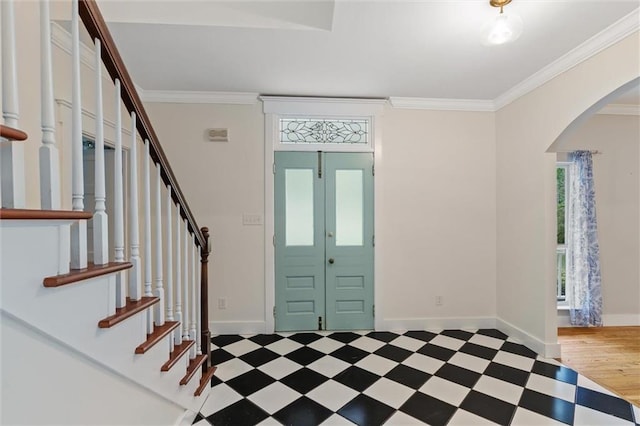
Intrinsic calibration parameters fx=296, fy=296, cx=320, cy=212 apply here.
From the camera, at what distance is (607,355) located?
268 centimetres

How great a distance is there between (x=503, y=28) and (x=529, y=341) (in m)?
2.67

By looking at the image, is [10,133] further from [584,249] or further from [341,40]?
[584,249]

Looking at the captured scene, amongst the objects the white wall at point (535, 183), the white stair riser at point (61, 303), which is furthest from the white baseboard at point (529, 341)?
the white stair riser at point (61, 303)

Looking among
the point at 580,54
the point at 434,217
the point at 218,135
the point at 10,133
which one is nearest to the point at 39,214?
the point at 10,133

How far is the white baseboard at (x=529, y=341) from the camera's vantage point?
8.55ft

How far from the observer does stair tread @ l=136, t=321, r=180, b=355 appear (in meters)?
1.21

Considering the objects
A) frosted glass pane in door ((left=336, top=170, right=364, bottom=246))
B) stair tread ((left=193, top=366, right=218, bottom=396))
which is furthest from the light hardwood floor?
stair tread ((left=193, top=366, right=218, bottom=396))

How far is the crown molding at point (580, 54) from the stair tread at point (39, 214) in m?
3.14

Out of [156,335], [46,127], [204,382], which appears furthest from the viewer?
[204,382]

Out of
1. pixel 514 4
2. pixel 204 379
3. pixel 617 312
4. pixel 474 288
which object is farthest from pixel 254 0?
pixel 617 312

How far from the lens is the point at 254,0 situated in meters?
1.98

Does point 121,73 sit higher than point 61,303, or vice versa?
point 121,73

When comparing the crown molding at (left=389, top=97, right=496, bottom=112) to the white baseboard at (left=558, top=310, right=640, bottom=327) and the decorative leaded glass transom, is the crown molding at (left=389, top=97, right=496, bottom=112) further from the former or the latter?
the white baseboard at (left=558, top=310, right=640, bottom=327)

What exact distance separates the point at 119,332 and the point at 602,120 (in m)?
4.89
